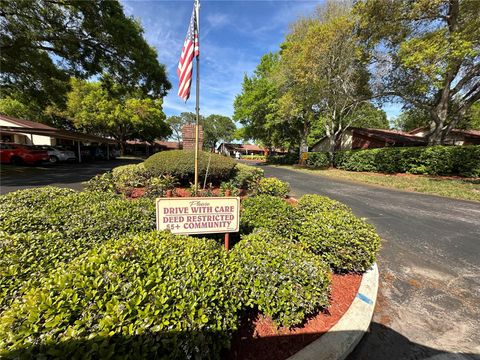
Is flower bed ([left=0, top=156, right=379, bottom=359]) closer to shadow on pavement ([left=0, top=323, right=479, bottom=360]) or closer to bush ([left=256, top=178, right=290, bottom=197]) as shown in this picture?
shadow on pavement ([left=0, top=323, right=479, bottom=360])

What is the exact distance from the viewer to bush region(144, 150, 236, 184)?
277 inches

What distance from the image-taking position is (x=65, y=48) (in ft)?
34.3

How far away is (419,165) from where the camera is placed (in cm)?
1353

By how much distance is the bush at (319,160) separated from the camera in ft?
69.9

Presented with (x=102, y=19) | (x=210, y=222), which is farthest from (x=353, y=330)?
(x=102, y=19)

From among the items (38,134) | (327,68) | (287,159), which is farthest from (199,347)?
(287,159)

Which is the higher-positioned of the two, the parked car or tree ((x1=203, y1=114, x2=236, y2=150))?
tree ((x1=203, y1=114, x2=236, y2=150))

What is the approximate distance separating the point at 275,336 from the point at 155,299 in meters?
1.33

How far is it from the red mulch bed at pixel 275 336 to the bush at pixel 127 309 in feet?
1.16

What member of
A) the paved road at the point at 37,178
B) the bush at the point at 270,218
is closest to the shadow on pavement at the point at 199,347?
the bush at the point at 270,218

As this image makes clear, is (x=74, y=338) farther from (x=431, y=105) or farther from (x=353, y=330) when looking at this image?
(x=431, y=105)

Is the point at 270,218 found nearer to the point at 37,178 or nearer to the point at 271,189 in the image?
the point at 271,189

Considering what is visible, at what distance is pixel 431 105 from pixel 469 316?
1878 centimetres

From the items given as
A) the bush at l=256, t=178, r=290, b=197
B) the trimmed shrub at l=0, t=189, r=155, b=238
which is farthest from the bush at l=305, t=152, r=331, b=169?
the trimmed shrub at l=0, t=189, r=155, b=238
